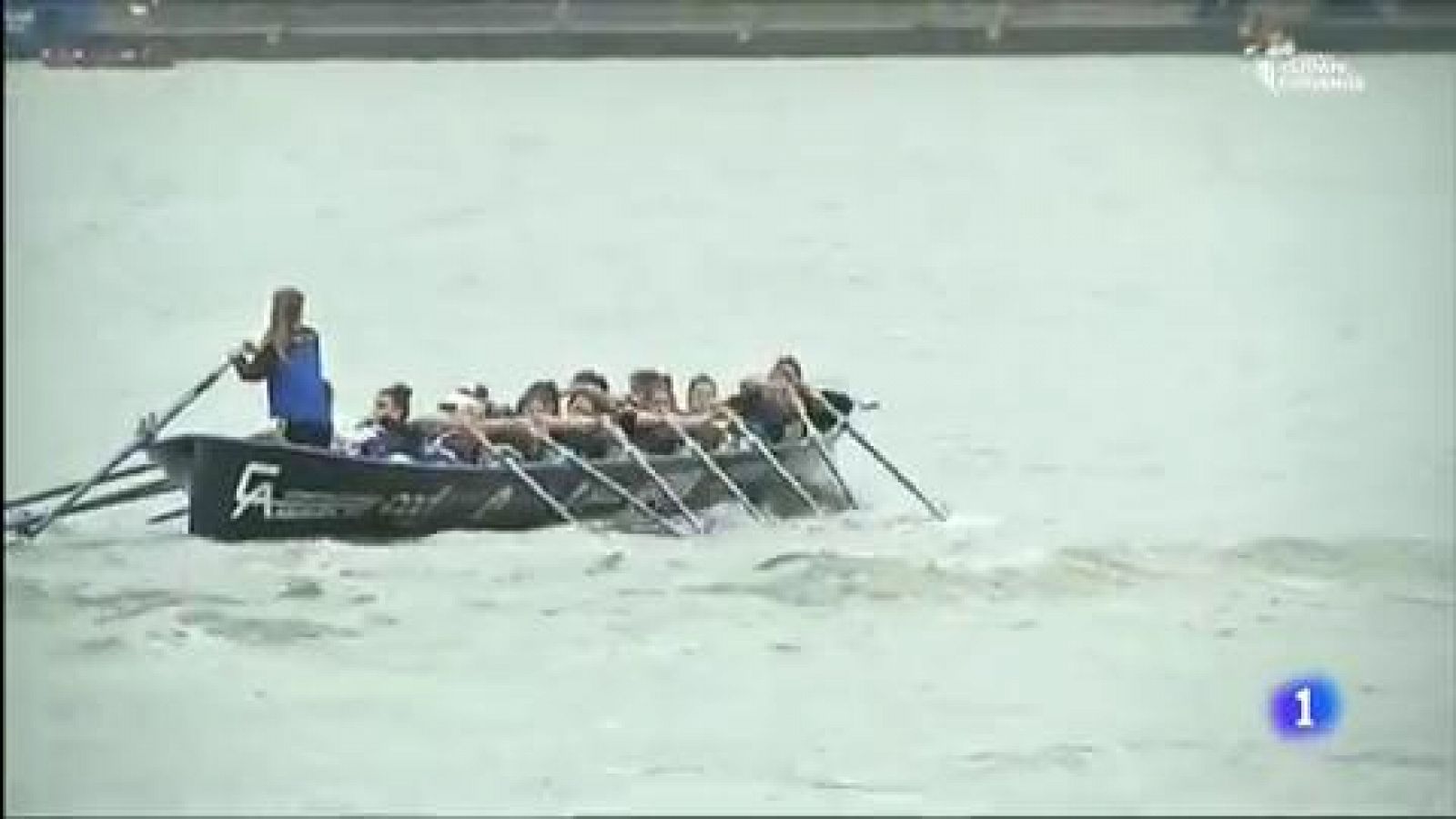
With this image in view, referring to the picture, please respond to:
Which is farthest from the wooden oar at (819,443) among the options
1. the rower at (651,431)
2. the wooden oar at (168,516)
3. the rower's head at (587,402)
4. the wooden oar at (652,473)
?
the wooden oar at (168,516)

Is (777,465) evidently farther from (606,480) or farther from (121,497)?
(121,497)

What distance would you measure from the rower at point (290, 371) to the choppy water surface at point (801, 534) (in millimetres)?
627

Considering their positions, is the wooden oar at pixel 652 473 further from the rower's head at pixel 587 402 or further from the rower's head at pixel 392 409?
the rower's head at pixel 392 409

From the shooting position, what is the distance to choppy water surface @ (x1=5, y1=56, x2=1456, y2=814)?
1188cm

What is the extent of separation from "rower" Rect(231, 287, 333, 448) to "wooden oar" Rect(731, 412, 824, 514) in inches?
98.8

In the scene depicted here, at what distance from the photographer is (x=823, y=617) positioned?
15.3 meters

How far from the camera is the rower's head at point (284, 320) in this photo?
16.0m

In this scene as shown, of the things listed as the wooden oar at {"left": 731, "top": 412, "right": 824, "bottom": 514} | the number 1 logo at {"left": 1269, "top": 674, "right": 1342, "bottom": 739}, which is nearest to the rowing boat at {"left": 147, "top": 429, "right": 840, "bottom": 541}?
the wooden oar at {"left": 731, "top": 412, "right": 824, "bottom": 514}

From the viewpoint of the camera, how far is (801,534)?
1750cm

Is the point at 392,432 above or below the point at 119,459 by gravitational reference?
above

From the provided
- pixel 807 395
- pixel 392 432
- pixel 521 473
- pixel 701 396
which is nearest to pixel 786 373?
pixel 807 395

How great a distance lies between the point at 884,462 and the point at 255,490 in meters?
4.71

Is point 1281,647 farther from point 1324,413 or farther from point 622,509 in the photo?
point 1324,413

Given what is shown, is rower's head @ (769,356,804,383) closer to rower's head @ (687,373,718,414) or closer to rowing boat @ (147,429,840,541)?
rower's head @ (687,373,718,414)
